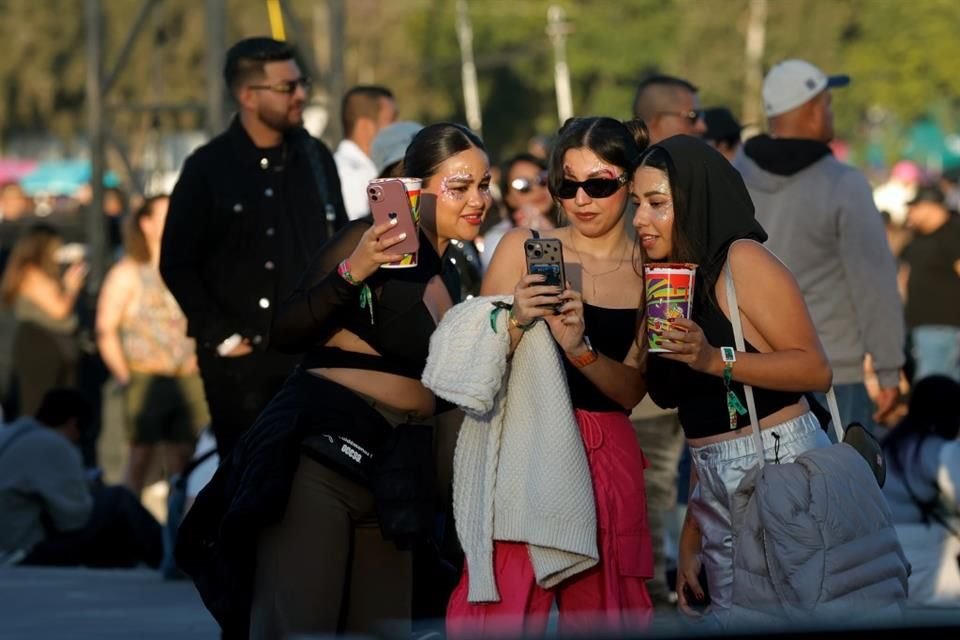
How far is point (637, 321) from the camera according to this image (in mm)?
5957

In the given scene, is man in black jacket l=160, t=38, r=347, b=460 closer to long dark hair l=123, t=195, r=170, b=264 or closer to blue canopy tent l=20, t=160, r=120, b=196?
long dark hair l=123, t=195, r=170, b=264

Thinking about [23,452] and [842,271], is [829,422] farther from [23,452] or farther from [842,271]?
[23,452]

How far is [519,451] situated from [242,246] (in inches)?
99.2

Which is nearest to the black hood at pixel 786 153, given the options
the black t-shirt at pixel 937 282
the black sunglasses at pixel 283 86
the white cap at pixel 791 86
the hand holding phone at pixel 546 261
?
the white cap at pixel 791 86

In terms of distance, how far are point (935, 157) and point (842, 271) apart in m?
56.1

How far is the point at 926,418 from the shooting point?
31.6 ft

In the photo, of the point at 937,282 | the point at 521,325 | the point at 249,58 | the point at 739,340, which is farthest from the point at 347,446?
the point at 937,282

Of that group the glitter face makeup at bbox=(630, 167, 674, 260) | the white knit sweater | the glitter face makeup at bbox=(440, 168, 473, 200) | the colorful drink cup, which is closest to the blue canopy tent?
the glitter face makeup at bbox=(440, 168, 473, 200)

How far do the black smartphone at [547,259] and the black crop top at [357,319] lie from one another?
615mm

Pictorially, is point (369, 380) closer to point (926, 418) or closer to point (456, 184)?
point (456, 184)

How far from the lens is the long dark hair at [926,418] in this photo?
959 cm

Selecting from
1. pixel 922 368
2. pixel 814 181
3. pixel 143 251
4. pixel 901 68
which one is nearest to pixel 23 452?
pixel 143 251

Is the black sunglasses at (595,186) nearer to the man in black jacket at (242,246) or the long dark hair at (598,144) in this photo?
the long dark hair at (598,144)

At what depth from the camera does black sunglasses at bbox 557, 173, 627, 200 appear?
6.08 metres
